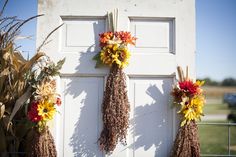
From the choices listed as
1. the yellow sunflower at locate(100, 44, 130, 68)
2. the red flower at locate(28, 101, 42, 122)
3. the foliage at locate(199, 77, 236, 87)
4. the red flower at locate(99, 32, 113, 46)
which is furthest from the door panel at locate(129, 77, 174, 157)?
the foliage at locate(199, 77, 236, 87)

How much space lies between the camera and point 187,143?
2367 mm

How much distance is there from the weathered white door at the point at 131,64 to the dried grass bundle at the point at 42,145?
5.7 inches

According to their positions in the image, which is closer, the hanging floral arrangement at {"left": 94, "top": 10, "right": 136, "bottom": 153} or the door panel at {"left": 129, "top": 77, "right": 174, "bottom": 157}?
the hanging floral arrangement at {"left": 94, "top": 10, "right": 136, "bottom": 153}

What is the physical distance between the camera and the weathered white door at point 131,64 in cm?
251

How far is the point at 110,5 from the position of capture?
8.40 ft

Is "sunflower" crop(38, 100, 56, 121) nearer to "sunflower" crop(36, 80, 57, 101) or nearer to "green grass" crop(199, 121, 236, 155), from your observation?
"sunflower" crop(36, 80, 57, 101)

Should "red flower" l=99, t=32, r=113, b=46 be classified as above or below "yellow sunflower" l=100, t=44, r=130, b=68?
above

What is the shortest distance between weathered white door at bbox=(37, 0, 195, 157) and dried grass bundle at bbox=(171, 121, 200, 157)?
127 mm

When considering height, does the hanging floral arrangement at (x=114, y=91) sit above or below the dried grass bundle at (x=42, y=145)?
above

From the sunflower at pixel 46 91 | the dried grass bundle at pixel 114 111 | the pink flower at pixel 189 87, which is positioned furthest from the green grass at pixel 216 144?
the sunflower at pixel 46 91

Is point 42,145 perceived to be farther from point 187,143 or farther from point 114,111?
point 187,143

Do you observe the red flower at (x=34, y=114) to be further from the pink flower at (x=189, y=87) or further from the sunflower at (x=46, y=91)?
the pink flower at (x=189, y=87)

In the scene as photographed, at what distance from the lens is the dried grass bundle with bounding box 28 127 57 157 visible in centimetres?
228

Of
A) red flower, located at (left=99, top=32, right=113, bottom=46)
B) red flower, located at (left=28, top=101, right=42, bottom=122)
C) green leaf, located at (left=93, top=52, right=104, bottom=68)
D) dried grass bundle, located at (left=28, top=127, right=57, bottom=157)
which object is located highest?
red flower, located at (left=99, top=32, right=113, bottom=46)
